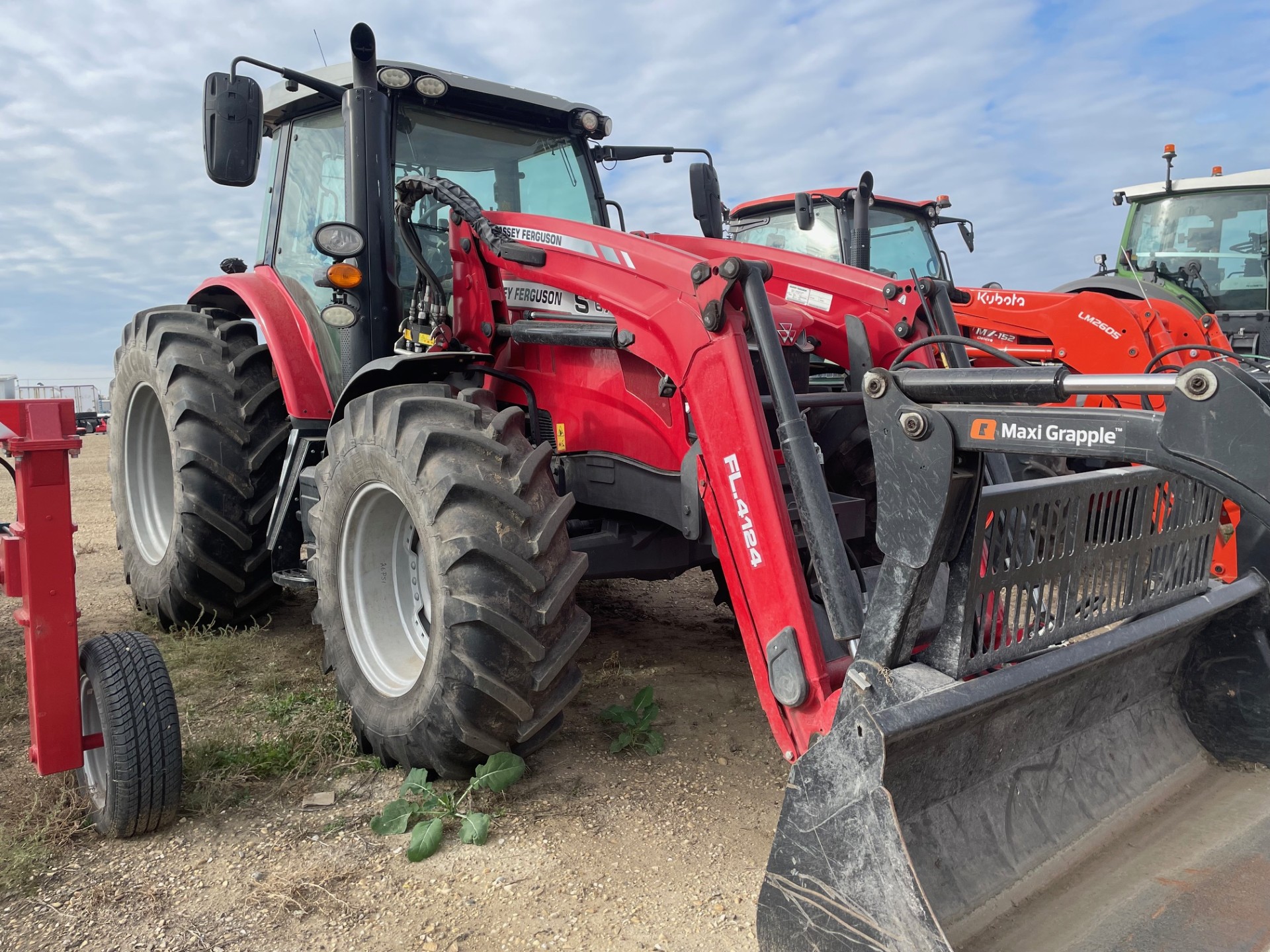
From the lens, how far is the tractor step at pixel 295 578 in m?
3.78

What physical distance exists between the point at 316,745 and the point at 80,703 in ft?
2.50

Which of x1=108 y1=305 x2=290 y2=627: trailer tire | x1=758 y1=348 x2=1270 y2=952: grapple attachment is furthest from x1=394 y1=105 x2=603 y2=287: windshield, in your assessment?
x1=758 y1=348 x2=1270 y2=952: grapple attachment

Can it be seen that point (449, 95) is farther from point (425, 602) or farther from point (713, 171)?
point (425, 602)

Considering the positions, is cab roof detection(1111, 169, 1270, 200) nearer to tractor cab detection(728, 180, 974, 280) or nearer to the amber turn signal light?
tractor cab detection(728, 180, 974, 280)

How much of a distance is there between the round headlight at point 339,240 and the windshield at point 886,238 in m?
5.09

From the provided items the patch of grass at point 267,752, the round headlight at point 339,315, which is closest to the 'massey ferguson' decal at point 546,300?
the round headlight at point 339,315

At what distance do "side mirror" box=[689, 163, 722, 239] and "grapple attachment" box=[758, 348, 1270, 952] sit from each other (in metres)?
2.51

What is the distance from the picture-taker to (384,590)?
347 cm

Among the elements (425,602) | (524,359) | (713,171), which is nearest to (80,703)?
(425,602)

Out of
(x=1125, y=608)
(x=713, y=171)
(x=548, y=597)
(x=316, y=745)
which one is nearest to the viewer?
(x=1125, y=608)

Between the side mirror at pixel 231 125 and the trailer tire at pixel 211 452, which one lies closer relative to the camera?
the side mirror at pixel 231 125

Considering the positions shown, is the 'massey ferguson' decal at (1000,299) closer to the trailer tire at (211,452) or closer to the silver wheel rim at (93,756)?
the trailer tire at (211,452)

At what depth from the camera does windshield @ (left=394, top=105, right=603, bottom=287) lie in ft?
12.7

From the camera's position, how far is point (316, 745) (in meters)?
3.33
